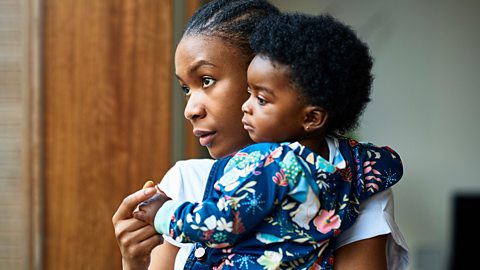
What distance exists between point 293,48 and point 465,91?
14.1ft

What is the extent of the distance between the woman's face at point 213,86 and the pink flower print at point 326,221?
0.22 m

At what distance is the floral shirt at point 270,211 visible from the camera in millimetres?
896

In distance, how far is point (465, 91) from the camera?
4953 millimetres

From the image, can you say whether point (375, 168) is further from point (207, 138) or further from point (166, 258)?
point (166, 258)

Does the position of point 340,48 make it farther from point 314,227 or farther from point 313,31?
point 314,227

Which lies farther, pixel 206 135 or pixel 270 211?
pixel 206 135

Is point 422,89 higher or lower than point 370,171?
higher

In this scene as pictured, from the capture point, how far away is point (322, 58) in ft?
3.05

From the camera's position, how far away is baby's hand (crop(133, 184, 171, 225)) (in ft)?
3.13

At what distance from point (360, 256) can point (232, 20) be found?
0.42 m

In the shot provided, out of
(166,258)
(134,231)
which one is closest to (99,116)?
(166,258)

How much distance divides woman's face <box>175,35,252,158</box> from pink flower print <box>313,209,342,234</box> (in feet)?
0.73

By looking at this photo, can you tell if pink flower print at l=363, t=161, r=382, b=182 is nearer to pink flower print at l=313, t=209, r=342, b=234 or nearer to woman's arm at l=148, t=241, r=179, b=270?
pink flower print at l=313, t=209, r=342, b=234

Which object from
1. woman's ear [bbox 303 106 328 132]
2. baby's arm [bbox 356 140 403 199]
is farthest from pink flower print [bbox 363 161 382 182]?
woman's ear [bbox 303 106 328 132]
